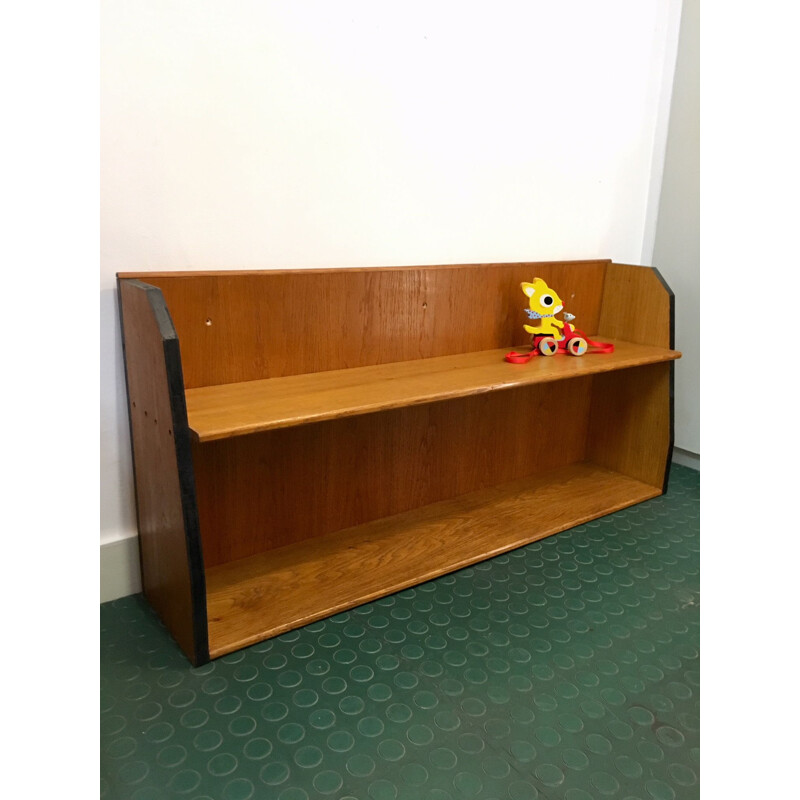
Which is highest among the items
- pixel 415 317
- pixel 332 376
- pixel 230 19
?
pixel 230 19

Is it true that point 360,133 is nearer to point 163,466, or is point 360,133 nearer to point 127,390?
point 127,390

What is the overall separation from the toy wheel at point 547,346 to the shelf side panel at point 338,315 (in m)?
0.16

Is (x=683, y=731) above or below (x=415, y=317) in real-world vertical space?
below

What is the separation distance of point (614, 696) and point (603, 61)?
2.15m

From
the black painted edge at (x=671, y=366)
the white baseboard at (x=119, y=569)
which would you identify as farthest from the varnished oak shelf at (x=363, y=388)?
the white baseboard at (x=119, y=569)

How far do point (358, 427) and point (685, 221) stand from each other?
5.30ft

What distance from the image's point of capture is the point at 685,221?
289 centimetres

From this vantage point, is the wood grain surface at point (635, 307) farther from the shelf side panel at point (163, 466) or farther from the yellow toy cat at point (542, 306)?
the shelf side panel at point (163, 466)

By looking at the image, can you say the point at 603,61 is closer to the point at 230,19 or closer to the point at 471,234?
the point at 471,234

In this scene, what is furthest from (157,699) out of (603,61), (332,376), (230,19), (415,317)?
(603,61)

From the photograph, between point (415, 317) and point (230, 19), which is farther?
point (415, 317)

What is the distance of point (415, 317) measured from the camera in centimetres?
229

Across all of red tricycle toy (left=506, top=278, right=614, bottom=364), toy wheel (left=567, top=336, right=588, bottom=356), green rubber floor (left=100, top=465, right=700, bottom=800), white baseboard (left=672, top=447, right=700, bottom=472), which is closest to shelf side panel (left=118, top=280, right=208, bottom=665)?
green rubber floor (left=100, top=465, right=700, bottom=800)

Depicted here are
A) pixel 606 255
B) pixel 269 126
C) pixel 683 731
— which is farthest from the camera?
pixel 606 255
